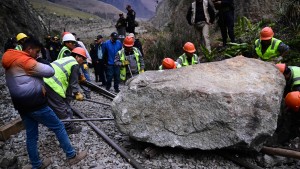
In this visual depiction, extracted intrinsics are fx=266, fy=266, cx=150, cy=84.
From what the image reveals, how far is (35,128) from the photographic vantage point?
383 cm

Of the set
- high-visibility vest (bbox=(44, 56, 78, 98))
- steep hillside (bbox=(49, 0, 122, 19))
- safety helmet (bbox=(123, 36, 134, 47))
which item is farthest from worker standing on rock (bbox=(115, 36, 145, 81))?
steep hillside (bbox=(49, 0, 122, 19))

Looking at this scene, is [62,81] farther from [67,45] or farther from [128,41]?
[128,41]

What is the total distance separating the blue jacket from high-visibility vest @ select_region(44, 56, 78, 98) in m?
2.82

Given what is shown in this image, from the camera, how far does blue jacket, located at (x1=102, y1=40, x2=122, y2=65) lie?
7.42 meters

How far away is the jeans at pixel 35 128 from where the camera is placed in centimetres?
365

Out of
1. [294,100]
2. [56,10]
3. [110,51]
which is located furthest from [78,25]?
[294,100]

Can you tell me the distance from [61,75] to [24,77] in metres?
1.08

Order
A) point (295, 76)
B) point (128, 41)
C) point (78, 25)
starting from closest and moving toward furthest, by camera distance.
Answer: point (295, 76) < point (128, 41) < point (78, 25)

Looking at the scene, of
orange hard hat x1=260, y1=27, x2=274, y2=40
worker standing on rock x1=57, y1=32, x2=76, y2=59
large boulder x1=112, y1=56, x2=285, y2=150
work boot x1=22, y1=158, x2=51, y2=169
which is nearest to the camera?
large boulder x1=112, y1=56, x2=285, y2=150

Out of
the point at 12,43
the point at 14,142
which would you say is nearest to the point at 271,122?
the point at 14,142

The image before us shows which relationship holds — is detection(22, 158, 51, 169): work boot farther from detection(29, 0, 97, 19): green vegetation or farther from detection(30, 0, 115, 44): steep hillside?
detection(29, 0, 97, 19): green vegetation

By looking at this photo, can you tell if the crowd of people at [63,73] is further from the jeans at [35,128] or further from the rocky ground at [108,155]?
the rocky ground at [108,155]

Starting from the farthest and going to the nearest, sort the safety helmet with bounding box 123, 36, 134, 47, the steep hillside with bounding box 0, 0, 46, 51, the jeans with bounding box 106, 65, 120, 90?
the steep hillside with bounding box 0, 0, 46, 51, the jeans with bounding box 106, 65, 120, 90, the safety helmet with bounding box 123, 36, 134, 47

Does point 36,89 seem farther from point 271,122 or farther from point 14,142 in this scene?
point 271,122
